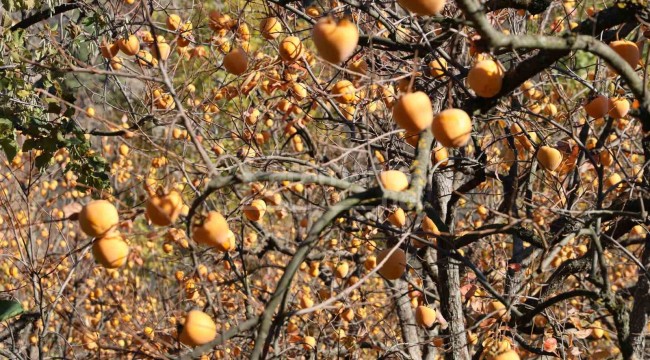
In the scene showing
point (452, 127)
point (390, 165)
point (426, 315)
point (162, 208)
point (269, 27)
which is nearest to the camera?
point (162, 208)

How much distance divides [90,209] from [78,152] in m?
1.78

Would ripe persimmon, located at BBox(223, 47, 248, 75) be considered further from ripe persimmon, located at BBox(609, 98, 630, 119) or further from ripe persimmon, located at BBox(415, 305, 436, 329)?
ripe persimmon, located at BBox(609, 98, 630, 119)

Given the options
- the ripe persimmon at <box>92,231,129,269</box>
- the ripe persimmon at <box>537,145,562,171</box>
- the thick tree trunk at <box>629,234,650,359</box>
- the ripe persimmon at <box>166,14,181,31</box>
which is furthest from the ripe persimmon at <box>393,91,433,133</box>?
the ripe persimmon at <box>166,14,181,31</box>

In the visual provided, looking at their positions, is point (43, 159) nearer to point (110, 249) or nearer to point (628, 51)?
point (110, 249)

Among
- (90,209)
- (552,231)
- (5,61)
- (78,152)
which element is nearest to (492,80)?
(90,209)

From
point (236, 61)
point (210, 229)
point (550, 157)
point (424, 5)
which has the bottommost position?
point (210, 229)

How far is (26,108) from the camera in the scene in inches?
141

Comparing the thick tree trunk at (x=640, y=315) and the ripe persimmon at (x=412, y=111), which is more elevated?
the ripe persimmon at (x=412, y=111)

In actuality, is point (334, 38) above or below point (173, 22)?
below

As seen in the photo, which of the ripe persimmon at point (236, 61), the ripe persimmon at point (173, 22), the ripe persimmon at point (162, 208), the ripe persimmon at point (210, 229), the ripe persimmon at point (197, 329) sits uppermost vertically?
the ripe persimmon at point (173, 22)

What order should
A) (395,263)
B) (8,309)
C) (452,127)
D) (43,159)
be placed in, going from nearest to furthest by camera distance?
(452,127) < (395,263) < (8,309) < (43,159)

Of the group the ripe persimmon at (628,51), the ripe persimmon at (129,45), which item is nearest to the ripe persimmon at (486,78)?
the ripe persimmon at (628,51)

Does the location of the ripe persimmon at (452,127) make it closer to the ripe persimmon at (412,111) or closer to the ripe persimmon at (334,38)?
the ripe persimmon at (412,111)

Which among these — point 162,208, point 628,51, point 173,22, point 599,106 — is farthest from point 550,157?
point 173,22
